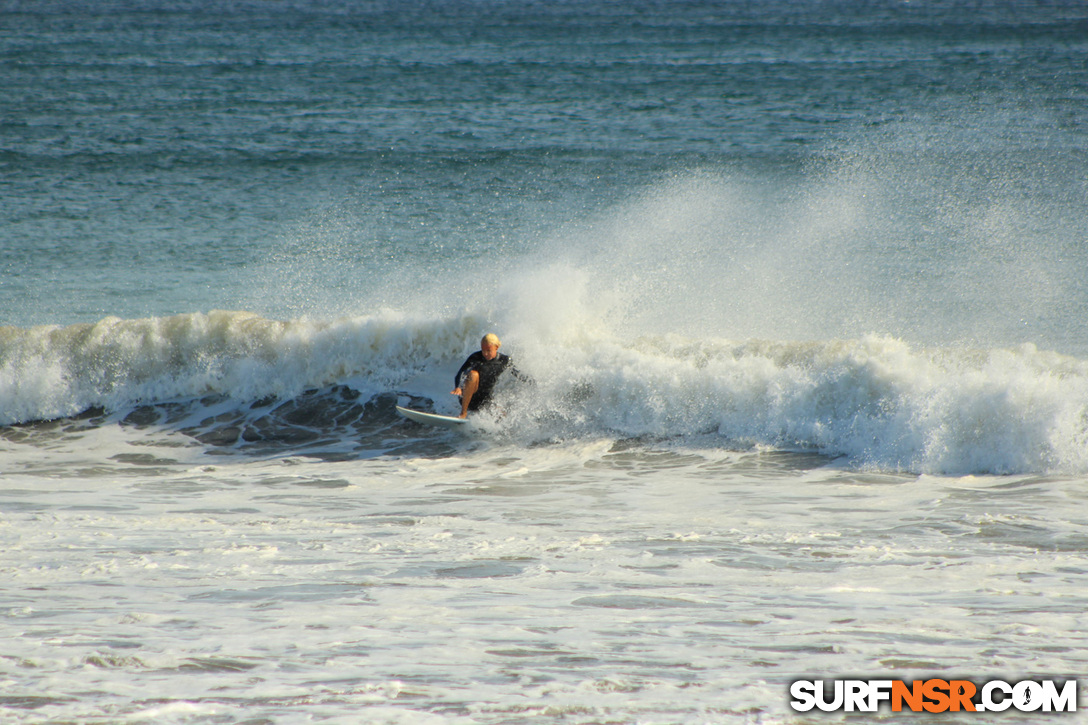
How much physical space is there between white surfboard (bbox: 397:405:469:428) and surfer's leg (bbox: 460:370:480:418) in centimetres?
10

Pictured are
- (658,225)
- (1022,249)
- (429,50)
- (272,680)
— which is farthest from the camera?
(429,50)

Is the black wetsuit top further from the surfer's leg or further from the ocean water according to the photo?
the ocean water

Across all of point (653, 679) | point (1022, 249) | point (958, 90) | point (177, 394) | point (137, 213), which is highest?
point (958, 90)

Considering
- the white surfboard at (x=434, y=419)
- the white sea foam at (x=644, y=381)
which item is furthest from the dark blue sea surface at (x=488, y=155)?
the white surfboard at (x=434, y=419)

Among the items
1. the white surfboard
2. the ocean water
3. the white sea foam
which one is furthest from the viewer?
the white surfboard

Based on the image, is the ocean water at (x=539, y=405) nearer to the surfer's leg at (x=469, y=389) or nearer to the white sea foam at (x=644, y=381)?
the white sea foam at (x=644, y=381)

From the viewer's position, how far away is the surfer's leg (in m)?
11.8

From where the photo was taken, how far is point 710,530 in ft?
26.2

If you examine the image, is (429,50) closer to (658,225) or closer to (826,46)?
(826,46)

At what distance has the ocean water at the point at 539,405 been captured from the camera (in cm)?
512

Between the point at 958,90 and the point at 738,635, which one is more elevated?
the point at 958,90

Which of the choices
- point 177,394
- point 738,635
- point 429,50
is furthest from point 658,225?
point 429,50

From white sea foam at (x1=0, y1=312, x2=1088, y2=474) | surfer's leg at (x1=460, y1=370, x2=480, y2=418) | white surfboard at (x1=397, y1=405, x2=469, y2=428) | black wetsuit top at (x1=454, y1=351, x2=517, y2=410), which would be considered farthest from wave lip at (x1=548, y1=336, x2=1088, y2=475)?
white surfboard at (x1=397, y1=405, x2=469, y2=428)

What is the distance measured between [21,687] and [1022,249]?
18.8m
